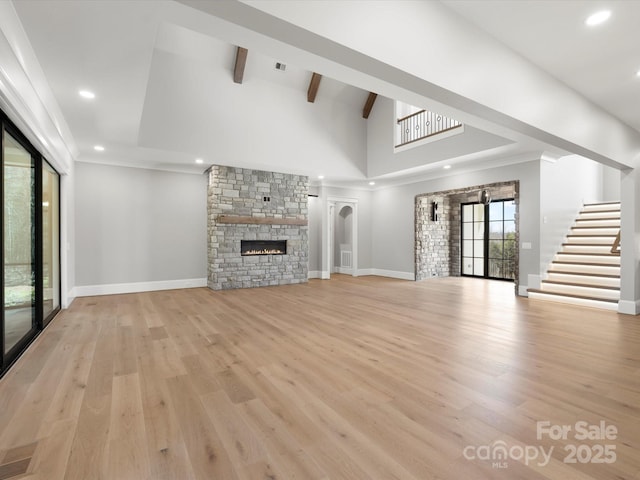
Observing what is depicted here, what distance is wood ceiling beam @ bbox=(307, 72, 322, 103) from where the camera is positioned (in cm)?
725

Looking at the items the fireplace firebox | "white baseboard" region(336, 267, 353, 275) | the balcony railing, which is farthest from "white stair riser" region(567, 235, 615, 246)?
the fireplace firebox

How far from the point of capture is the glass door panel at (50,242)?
14.0 ft

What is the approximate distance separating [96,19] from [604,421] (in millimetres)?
4460

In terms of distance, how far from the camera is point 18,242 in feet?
10.9

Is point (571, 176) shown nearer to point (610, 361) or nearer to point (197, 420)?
point (610, 361)

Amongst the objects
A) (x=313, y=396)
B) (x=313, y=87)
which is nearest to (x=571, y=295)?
(x=313, y=396)

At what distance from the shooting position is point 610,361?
117 inches

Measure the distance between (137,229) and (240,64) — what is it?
409cm

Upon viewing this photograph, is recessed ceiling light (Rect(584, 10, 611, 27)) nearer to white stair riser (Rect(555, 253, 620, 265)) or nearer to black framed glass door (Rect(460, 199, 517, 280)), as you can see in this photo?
white stair riser (Rect(555, 253, 620, 265))

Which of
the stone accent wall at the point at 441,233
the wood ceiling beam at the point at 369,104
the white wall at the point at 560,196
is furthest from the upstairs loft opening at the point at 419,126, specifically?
the white wall at the point at 560,196

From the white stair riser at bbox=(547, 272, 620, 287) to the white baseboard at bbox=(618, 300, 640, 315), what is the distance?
70 cm

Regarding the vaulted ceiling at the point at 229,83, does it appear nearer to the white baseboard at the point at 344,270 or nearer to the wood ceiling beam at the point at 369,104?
the wood ceiling beam at the point at 369,104

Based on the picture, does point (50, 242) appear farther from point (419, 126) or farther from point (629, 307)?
point (629, 307)

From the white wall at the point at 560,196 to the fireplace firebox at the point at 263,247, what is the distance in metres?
5.59
